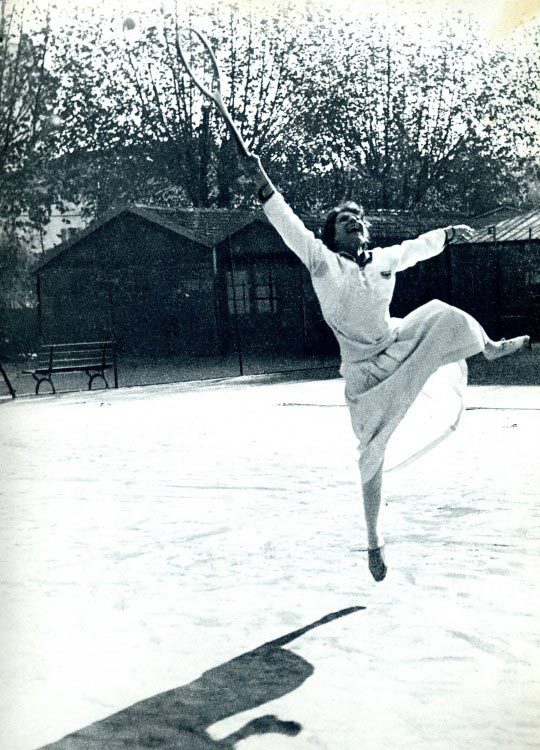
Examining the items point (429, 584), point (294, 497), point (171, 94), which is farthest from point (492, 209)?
point (429, 584)

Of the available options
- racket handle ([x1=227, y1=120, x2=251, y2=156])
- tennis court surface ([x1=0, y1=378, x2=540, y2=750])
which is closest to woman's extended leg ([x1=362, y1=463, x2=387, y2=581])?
tennis court surface ([x1=0, y1=378, x2=540, y2=750])

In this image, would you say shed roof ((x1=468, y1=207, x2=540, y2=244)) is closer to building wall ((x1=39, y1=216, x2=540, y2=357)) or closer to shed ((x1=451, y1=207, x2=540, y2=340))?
shed ((x1=451, y1=207, x2=540, y2=340))

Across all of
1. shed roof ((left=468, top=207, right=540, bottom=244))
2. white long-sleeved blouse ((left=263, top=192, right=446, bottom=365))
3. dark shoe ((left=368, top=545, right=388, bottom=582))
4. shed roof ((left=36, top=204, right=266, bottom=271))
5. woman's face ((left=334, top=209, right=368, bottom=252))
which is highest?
shed roof ((left=36, top=204, right=266, bottom=271))

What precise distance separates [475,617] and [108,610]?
1.56 metres

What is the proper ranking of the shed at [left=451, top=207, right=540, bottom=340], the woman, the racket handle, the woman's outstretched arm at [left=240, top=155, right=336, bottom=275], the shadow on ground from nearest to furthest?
the racket handle < the woman's outstretched arm at [left=240, top=155, right=336, bottom=275] < the woman < the shadow on ground < the shed at [left=451, top=207, right=540, bottom=340]

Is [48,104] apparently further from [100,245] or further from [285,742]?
[285,742]

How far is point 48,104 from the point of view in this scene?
105ft

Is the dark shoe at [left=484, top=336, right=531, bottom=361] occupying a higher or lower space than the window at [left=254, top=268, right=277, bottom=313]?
lower

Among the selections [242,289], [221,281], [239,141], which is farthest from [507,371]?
[239,141]

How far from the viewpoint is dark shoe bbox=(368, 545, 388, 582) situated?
211 inches

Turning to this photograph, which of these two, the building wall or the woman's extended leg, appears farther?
the building wall

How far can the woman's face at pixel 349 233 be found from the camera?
5255mm

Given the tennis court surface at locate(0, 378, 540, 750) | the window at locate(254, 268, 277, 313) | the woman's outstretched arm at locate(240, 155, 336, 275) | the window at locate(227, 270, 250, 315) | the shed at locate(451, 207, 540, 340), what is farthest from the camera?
the window at locate(227, 270, 250, 315)

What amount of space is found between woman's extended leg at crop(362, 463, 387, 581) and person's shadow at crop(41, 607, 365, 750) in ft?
2.78
